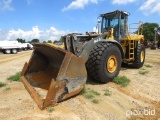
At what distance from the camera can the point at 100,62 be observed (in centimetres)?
557

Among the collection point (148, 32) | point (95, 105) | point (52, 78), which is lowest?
point (95, 105)

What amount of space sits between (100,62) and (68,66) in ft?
4.22

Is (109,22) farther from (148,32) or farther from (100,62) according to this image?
(148,32)

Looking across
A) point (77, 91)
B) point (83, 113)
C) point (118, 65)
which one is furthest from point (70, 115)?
point (118, 65)

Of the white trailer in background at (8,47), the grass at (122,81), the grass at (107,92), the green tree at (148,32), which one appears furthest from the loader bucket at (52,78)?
the green tree at (148,32)

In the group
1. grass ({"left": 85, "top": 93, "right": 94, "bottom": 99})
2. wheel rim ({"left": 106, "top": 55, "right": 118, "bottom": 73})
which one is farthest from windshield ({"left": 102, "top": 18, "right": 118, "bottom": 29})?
grass ({"left": 85, "top": 93, "right": 94, "bottom": 99})

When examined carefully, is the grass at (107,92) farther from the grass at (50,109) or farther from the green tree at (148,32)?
the green tree at (148,32)

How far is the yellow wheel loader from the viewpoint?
14.5ft

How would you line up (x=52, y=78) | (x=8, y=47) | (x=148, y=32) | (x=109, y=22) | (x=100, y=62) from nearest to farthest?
(x=52, y=78)
(x=100, y=62)
(x=109, y=22)
(x=8, y=47)
(x=148, y=32)

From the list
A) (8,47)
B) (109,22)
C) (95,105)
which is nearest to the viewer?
(95,105)

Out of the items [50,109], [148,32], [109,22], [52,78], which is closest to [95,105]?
[50,109]

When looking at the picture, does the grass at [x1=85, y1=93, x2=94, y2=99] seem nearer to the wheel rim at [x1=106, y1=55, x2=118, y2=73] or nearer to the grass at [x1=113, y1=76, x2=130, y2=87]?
the wheel rim at [x1=106, y1=55, x2=118, y2=73]

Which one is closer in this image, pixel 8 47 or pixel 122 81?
pixel 122 81

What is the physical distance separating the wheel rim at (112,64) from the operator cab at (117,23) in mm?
Result: 1951
